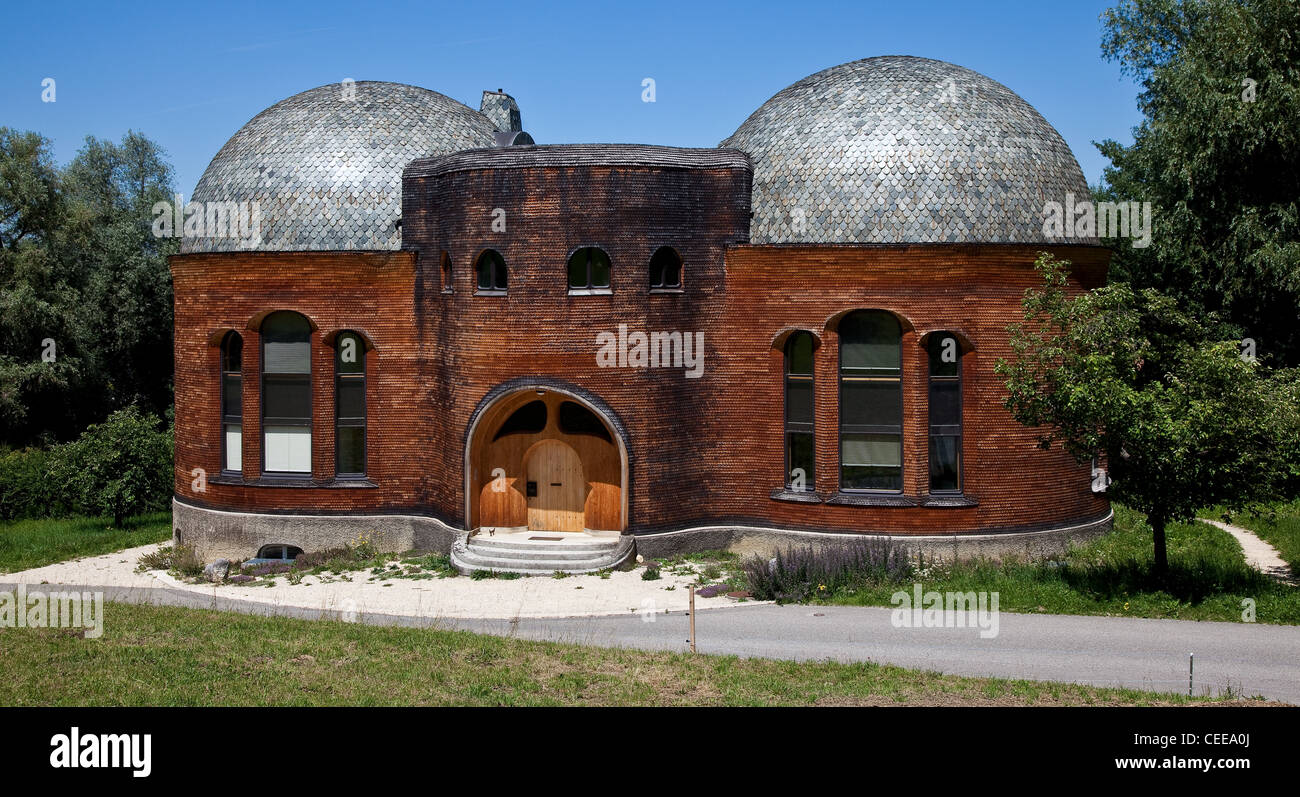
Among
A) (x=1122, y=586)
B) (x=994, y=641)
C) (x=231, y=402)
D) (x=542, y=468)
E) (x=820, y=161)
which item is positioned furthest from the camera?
(x=231, y=402)

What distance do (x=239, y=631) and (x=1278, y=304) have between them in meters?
27.5

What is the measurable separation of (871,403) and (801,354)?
5.53ft

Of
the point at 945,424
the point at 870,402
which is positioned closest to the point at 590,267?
the point at 870,402

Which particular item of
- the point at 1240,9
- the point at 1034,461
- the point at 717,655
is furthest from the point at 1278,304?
the point at 717,655

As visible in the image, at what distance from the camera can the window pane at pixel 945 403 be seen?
2139 centimetres

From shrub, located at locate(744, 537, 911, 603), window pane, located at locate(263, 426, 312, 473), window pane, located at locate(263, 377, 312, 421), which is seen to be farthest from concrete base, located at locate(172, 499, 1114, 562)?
window pane, located at locate(263, 377, 312, 421)

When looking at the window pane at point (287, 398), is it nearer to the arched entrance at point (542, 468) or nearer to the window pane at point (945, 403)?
the arched entrance at point (542, 468)

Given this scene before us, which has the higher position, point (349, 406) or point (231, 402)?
point (231, 402)

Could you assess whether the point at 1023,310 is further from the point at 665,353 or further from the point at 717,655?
the point at 717,655

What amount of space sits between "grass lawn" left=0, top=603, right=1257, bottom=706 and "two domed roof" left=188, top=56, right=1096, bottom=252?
32.4ft

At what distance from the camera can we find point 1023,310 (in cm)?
2095

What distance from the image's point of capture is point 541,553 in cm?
2158

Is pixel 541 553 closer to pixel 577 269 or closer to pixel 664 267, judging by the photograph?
pixel 577 269

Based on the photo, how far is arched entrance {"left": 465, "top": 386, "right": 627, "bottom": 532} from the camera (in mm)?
22500
